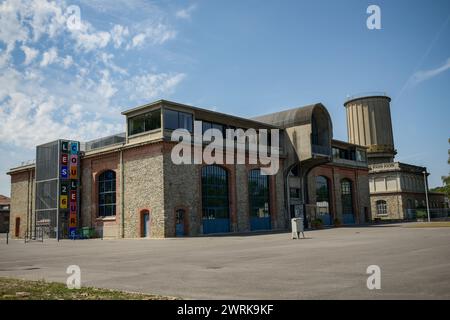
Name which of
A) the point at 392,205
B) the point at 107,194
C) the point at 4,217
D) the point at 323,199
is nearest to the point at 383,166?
the point at 392,205

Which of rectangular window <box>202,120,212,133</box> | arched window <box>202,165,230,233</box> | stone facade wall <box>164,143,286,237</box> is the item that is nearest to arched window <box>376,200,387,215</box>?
stone facade wall <box>164,143,286,237</box>

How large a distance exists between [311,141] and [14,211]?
32.9 metres

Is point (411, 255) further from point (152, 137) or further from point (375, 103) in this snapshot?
point (375, 103)

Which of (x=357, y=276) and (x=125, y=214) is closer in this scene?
(x=357, y=276)

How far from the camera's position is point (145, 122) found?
32500 millimetres

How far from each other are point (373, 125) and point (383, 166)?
6513 mm

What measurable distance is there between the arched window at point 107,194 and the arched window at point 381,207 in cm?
4304

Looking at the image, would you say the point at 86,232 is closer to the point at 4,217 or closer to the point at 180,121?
the point at 180,121

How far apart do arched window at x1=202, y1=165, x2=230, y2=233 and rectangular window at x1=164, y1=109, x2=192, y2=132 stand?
152 inches

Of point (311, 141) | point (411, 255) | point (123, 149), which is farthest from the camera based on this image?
point (311, 141)

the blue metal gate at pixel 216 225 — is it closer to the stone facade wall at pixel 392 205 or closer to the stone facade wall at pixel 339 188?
the stone facade wall at pixel 339 188

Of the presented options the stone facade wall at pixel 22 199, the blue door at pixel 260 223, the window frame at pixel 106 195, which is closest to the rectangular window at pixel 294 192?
the blue door at pixel 260 223
